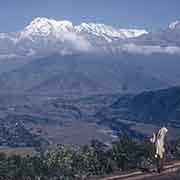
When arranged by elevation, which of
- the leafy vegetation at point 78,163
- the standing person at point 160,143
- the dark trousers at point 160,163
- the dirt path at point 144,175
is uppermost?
the standing person at point 160,143

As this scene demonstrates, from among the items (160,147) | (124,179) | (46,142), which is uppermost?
(160,147)

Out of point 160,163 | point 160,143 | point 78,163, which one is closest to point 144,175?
point 160,163

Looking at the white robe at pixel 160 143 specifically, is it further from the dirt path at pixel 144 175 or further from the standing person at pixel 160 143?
the dirt path at pixel 144 175

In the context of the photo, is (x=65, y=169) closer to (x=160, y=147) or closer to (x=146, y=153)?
(x=146, y=153)

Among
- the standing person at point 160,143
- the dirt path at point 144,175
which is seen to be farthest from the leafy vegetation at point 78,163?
the standing person at point 160,143

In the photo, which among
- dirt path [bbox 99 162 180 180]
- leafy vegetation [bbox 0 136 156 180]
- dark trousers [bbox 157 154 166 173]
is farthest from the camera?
leafy vegetation [bbox 0 136 156 180]

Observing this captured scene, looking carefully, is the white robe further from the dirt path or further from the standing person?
the dirt path

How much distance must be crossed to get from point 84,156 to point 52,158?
4.02 metres

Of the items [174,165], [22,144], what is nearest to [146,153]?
[174,165]

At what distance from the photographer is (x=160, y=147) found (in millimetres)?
17625

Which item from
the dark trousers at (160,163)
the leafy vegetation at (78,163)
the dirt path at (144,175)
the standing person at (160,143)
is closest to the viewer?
the standing person at (160,143)

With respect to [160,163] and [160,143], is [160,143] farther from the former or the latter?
[160,163]

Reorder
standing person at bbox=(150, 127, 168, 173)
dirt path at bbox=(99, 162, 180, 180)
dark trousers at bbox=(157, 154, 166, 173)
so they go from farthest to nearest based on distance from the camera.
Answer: dirt path at bbox=(99, 162, 180, 180)
dark trousers at bbox=(157, 154, 166, 173)
standing person at bbox=(150, 127, 168, 173)

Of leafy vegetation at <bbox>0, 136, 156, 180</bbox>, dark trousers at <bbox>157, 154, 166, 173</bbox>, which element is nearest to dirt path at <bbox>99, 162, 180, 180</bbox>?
dark trousers at <bbox>157, 154, 166, 173</bbox>
